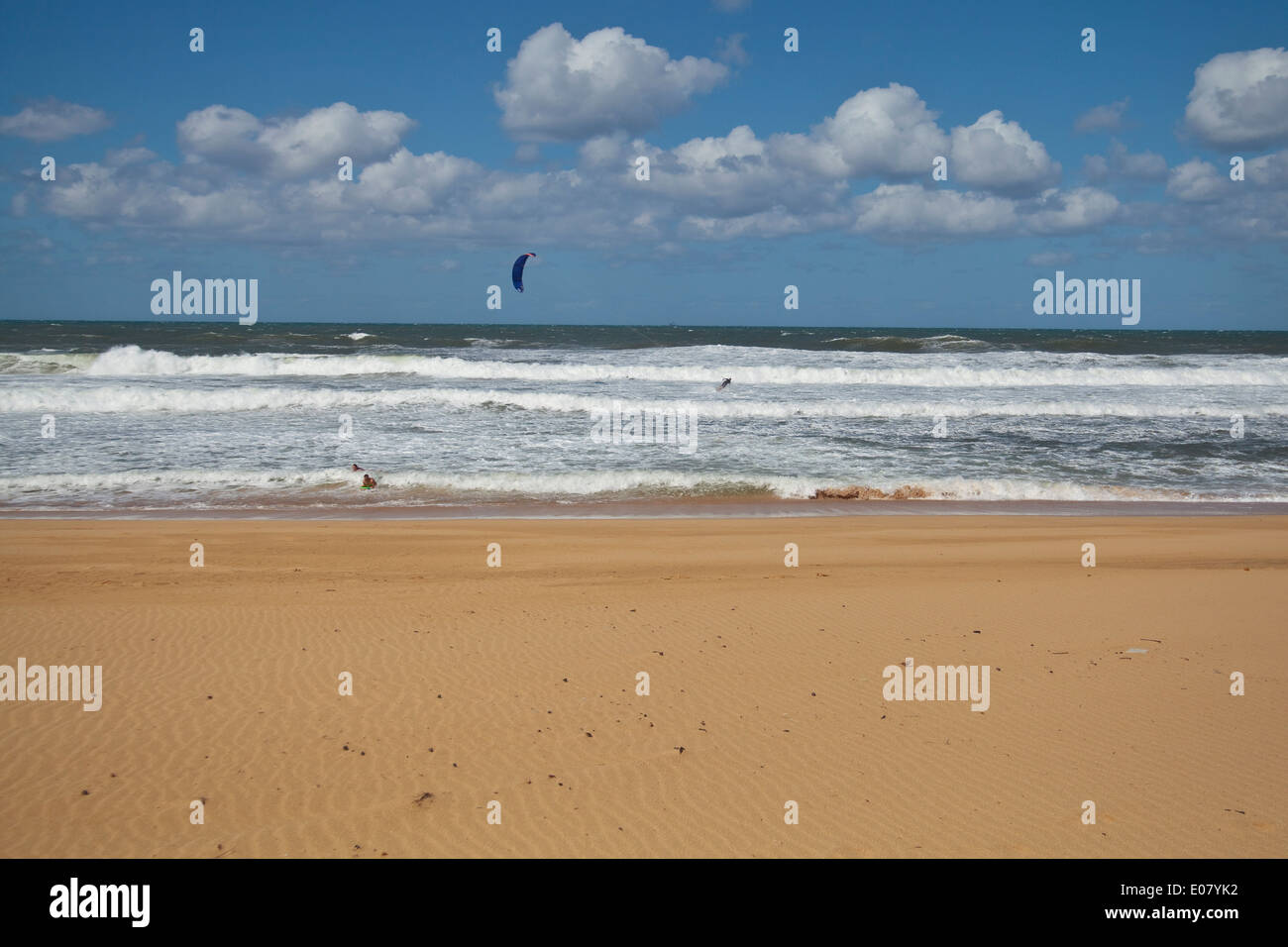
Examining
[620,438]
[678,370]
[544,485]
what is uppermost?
[678,370]

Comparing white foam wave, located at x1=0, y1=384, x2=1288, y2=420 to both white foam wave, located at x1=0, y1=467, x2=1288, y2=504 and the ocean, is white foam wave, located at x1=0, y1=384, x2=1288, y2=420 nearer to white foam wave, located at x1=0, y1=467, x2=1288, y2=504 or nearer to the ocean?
the ocean

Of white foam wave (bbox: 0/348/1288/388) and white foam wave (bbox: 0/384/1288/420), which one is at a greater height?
white foam wave (bbox: 0/348/1288/388)

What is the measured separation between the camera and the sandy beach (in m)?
3.93

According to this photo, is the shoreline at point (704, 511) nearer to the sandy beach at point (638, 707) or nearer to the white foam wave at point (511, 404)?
the sandy beach at point (638, 707)

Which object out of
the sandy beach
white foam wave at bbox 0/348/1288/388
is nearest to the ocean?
white foam wave at bbox 0/348/1288/388

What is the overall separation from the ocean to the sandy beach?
13.4ft

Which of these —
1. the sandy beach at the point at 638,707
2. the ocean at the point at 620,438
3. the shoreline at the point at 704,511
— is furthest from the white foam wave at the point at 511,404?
the sandy beach at the point at 638,707

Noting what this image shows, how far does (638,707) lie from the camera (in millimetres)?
5242

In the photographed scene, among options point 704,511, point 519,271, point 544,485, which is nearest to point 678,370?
point 519,271

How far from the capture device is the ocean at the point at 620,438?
526 inches

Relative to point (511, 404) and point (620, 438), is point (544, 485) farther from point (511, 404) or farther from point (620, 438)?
point (511, 404)

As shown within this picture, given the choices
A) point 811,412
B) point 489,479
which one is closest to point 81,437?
point 489,479

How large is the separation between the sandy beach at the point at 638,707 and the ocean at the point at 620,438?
13.4 ft

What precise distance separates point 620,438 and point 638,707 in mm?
13517
